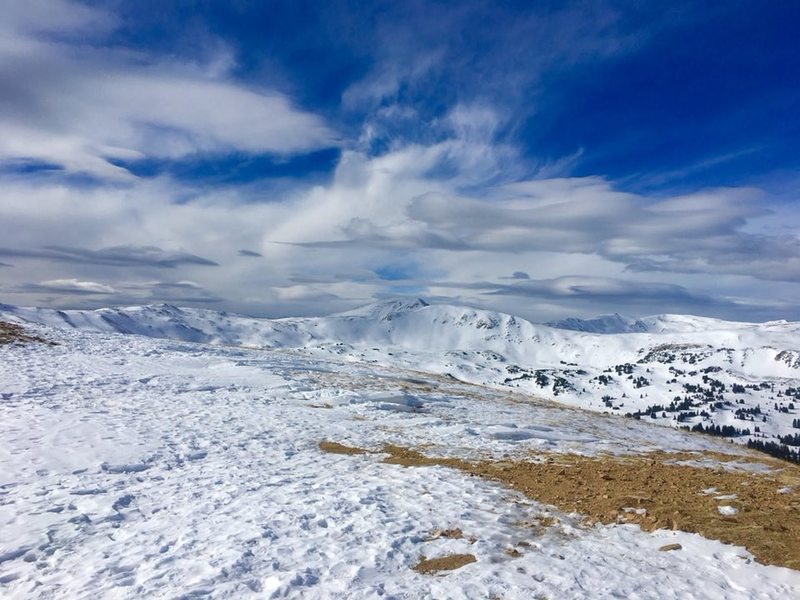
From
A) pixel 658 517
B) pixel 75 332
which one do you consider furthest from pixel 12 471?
pixel 75 332

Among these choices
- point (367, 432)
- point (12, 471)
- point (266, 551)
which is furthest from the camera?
point (367, 432)

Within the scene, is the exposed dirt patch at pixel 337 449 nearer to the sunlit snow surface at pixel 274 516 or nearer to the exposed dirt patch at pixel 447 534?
the sunlit snow surface at pixel 274 516

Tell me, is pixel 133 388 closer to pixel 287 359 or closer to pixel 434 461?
pixel 434 461

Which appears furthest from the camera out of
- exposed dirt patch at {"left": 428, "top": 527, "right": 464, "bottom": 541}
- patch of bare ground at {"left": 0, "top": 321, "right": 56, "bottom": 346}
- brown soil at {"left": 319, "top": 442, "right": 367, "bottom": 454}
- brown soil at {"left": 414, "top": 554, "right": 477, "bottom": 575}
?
patch of bare ground at {"left": 0, "top": 321, "right": 56, "bottom": 346}

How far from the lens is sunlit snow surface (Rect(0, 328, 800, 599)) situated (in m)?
9.27

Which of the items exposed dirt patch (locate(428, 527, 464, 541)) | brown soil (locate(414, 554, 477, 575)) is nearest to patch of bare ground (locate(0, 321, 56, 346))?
exposed dirt patch (locate(428, 527, 464, 541))

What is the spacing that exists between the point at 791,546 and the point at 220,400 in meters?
26.0

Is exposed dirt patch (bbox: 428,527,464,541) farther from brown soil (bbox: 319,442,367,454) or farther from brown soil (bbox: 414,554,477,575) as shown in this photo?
brown soil (bbox: 319,442,367,454)

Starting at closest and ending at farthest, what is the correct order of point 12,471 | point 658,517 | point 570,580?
point 570,580, point 658,517, point 12,471

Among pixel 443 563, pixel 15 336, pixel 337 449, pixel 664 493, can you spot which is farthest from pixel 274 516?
pixel 15 336

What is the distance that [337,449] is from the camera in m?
20.5

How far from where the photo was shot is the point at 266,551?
10383 millimetres

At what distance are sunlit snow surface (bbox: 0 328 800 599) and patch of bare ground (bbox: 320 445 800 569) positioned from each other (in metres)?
0.76

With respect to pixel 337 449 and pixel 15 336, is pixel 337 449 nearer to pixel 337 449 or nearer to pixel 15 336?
pixel 337 449
